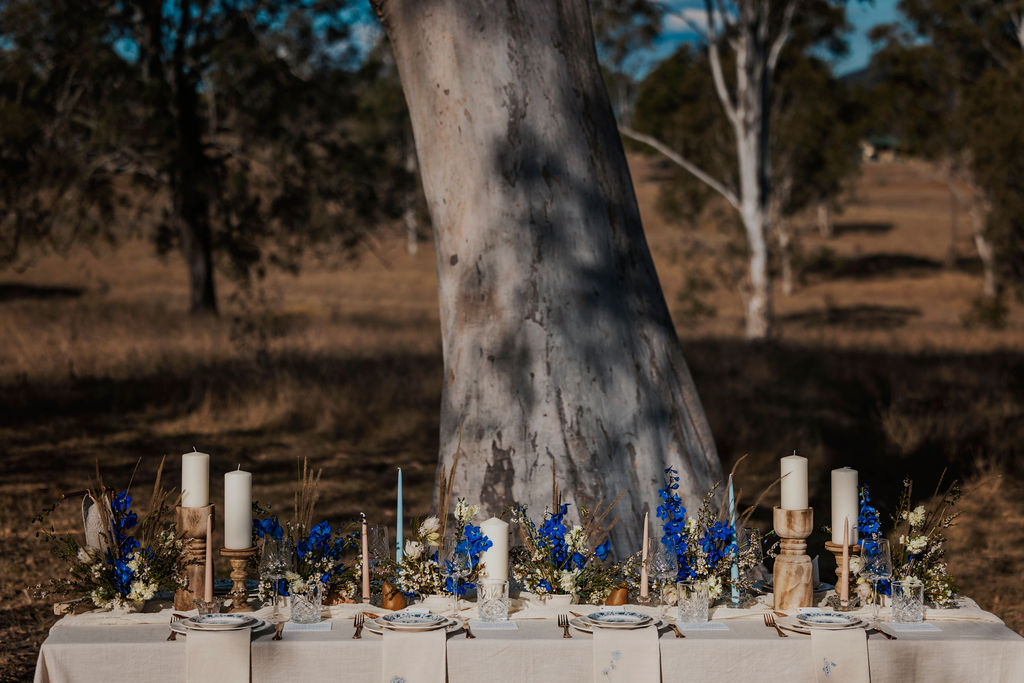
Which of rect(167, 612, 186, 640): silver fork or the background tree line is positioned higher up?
the background tree line

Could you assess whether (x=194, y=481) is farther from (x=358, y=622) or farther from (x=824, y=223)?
(x=824, y=223)

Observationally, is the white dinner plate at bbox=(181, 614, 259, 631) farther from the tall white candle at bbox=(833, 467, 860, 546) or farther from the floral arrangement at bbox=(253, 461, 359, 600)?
the tall white candle at bbox=(833, 467, 860, 546)

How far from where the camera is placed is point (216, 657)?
2801 millimetres

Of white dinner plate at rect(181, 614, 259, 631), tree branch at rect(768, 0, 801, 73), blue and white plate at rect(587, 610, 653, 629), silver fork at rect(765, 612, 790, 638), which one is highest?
tree branch at rect(768, 0, 801, 73)

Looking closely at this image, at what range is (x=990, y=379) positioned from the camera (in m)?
12.3

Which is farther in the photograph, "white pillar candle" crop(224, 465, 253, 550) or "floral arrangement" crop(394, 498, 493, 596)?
"floral arrangement" crop(394, 498, 493, 596)

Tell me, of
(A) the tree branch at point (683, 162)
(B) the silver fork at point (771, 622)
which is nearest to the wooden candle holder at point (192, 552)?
(B) the silver fork at point (771, 622)

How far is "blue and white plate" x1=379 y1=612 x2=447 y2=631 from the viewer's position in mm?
2904

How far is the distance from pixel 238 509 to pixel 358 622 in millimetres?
433

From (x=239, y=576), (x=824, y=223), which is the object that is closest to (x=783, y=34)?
(x=239, y=576)

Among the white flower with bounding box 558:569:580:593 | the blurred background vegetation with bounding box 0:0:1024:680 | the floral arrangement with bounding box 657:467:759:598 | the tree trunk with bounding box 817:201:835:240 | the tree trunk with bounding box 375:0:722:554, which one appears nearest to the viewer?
the floral arrangement with bounding box 657:467:759:598

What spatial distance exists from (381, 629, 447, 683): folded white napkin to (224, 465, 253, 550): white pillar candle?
1.63ft

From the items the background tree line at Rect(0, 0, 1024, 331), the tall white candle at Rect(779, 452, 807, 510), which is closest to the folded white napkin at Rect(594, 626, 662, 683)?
the tall white candle at Rect(779, 452, 807, 510)

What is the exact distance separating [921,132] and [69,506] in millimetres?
24097
